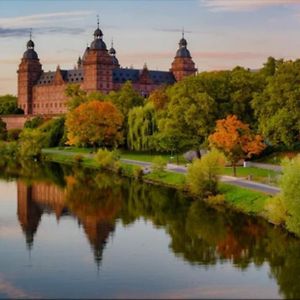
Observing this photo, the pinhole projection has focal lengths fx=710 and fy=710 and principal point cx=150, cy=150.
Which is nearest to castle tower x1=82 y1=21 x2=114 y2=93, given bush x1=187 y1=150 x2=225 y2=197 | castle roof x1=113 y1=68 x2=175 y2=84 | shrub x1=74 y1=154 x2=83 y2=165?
castle roof x1=113 y1=68 x2=175 y2=84

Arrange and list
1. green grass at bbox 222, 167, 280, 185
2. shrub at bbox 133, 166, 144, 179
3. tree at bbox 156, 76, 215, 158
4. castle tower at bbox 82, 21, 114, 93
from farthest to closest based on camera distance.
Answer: castle tower at bbox 82, 21, 114, 93 → tree at bbox 156, 76, 215, 158 → shrub at bbox 133, 166, 144, 179 → green grass at bbox 222, 167, 280, 185

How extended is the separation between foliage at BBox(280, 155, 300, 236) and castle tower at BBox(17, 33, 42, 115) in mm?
113170

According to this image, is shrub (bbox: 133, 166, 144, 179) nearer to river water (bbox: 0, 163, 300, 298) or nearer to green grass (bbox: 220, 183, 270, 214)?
river water (bbox: 0, 163, 300, 298)

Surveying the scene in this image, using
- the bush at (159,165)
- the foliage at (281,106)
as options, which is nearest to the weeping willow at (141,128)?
the bush at (159,165)

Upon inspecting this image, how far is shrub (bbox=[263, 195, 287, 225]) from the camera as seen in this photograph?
30453mm

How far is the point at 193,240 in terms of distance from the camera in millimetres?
29688

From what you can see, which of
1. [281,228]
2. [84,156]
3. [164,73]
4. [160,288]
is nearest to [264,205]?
[281,228]

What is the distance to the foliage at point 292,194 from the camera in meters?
28.8

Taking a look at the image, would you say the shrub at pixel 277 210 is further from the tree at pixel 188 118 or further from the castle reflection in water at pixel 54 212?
the tree at pixel 188 118

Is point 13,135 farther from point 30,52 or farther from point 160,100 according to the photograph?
point 30,52

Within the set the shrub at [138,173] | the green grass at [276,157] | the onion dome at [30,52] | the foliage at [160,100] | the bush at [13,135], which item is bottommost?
the shrub at [138,173]

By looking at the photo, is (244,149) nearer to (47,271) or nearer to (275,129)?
(275,129)

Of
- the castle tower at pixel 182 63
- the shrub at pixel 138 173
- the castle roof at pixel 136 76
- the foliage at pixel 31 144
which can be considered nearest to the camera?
the shrub at pixel 138 173

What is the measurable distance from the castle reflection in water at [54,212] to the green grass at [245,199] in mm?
6421
